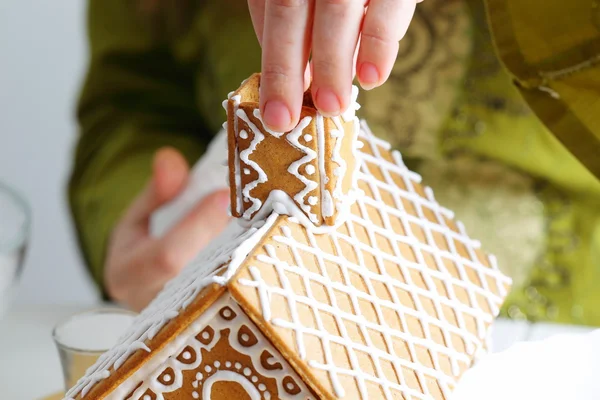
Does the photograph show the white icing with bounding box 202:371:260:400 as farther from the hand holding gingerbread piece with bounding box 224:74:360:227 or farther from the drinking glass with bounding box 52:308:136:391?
the drinking glass with bounding box 52:308:136:391

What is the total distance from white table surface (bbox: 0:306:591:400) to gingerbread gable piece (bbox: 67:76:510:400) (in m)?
0.27

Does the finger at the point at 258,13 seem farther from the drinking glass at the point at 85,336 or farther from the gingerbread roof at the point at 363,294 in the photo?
the drinking glass at the point at 85,336

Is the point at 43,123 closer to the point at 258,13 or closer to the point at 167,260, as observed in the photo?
the point at 167,260

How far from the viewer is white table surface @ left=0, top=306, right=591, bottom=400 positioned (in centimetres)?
69

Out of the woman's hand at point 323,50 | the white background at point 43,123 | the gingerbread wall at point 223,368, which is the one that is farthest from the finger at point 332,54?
the white background at point 43,123

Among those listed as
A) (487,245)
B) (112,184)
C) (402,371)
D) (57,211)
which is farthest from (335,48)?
(57,211)

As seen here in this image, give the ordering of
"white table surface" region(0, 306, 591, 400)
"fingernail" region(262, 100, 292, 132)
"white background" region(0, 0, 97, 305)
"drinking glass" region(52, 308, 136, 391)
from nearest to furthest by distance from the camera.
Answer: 1. "fingernail" region(262, 100, 292, 132)
2. "drinking glass" region(52, 308, 136, 391)
3. "white table surface" region(0, 306, 591, 400)
4. "white background" region(0, 0, 97, 305)


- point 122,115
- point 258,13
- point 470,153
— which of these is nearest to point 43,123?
point 122,115

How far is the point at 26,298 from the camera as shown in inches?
78.4

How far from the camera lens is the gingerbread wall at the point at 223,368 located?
1.10 feet

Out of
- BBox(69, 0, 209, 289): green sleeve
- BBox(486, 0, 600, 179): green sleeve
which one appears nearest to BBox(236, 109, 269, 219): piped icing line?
BBox(486, 0, 600, 179): green sleeve

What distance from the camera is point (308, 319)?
344 mm

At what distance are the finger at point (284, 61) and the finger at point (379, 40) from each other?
0.03 meters

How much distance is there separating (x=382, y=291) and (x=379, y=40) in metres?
0.14
